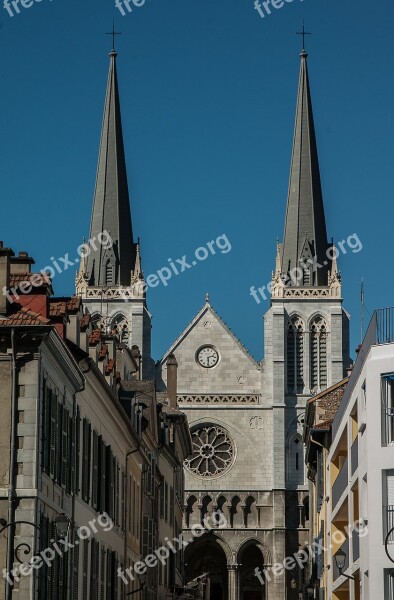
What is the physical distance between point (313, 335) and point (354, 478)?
224ft

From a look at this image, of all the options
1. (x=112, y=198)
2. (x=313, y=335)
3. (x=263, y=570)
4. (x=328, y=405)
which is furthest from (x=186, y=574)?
(x=328, y=405)

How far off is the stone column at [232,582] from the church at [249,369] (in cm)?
7

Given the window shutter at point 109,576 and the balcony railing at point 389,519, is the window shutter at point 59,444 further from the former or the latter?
the window shutter at point 109,576

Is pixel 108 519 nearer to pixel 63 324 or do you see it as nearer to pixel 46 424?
pixel 63 324

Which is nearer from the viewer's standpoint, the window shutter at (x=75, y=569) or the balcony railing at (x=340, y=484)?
the window shutter at (x=75, y=569)

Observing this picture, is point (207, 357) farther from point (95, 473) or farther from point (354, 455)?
point (354, 455)

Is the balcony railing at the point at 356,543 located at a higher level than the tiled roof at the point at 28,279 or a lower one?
lower

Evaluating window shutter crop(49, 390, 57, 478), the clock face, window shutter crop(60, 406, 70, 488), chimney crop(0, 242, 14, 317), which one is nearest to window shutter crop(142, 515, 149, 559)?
window shutter crop(60, 406, 70, 488)

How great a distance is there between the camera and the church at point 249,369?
96.1 meters

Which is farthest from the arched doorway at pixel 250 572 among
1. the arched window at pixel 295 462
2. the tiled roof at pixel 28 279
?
the tiled roof at pixel 28 279

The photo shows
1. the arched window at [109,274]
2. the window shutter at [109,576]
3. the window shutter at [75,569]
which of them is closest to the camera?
the window shutter at [75,569]

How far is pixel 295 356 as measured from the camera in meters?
98.8

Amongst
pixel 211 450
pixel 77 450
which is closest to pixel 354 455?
pixel 77 450

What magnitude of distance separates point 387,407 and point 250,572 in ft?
243
